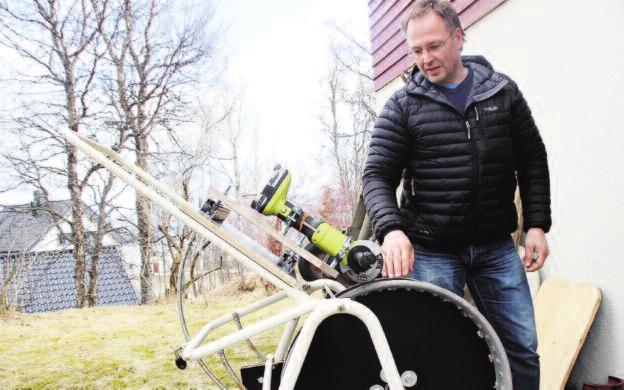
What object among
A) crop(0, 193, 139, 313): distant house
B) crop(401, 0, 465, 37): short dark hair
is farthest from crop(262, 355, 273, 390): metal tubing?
crop(0, 193, 139, 313): distant house

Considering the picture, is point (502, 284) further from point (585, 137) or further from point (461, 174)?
point (585, 137)

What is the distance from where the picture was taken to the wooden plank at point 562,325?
7.48 feet

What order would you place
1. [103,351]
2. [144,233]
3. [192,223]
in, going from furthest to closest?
1. [144,233]
2. [103,351]
3. [192,223]

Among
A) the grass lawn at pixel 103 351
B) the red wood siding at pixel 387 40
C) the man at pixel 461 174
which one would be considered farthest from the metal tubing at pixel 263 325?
the red wood siding at pixel 387 40

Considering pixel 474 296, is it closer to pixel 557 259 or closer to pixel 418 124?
pixel 418 124

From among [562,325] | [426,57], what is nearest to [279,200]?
[426,57]

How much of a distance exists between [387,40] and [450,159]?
3784 millimetres

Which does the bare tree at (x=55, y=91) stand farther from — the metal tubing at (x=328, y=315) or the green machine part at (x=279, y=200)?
the metal tubing at (x=328, y=315)

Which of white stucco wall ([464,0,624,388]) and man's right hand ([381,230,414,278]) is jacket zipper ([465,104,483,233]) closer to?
man's right hand ([381,230,414,278])

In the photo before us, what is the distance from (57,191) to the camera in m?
13.3

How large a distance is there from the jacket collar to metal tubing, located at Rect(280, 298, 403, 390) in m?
0.74

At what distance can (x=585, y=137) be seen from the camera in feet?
8.23

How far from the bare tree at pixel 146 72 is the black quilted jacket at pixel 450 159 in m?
12.3

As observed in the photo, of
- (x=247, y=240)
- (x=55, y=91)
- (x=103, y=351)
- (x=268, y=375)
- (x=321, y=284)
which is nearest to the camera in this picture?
(x=268, y=375)
